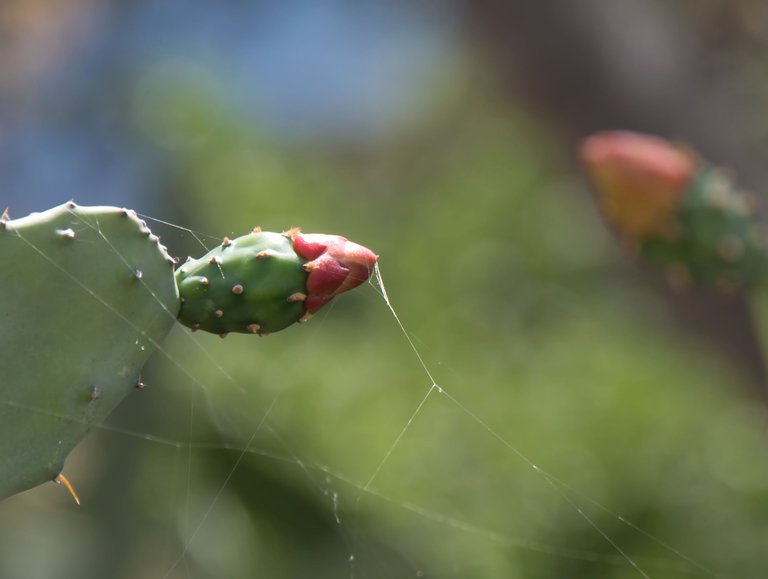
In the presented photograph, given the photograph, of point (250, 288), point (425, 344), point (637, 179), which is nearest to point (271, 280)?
point (250, 288)

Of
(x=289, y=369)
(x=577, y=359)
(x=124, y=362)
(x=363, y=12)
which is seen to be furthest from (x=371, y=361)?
(x=363, y=12)

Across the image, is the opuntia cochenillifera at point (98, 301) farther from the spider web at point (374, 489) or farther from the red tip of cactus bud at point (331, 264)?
the spider web at point (374, 489)

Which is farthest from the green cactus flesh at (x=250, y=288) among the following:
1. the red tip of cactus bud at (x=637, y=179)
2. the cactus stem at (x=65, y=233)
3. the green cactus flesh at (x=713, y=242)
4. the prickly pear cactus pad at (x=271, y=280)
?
the green cactus flesh at (x=713, y=242)

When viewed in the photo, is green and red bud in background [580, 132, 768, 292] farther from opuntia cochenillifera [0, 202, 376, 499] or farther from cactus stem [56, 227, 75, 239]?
cactus stem [56, 227, 75, 239]

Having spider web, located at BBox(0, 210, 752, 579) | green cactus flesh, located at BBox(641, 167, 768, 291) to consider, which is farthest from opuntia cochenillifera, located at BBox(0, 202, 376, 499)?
spider web, located at BBox(0, 210, 752, 579)

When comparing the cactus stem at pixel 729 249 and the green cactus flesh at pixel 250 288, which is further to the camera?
the cactus stem at pixel 729 249

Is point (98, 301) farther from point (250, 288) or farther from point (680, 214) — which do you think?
point (680, 214)

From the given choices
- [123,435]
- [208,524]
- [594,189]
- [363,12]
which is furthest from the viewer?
[363,12]

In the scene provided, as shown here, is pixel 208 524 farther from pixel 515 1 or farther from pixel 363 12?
pixel 363 12
